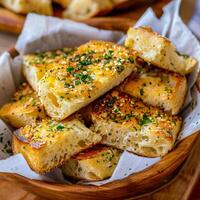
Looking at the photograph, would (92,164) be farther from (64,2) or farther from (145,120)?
(64,2)

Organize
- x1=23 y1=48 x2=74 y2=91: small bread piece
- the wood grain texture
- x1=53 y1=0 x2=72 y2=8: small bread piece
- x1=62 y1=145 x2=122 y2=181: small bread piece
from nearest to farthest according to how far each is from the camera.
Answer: the wood grain texture, x1=62 y1=145 x2=122 y2=181: small bread piece, x1=23 y1=48 x2=74 y2=91: small bread piece, x1=53 y1=0 x2=72 y2=8: small bread piece

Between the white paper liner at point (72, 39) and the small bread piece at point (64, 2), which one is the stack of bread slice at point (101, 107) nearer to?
the white paper liner at point (72, 39)

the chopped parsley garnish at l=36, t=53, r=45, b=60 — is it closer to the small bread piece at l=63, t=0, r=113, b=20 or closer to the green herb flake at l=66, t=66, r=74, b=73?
the green herb flake at l=66, t=66, r=74, b=73

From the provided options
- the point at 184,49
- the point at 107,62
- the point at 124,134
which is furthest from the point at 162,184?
the point at 184,49

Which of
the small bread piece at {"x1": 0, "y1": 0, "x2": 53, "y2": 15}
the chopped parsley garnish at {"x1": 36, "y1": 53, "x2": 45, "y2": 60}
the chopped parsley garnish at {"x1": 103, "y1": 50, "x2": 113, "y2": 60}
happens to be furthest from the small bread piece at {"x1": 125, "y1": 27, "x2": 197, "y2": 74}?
the small bread piece at {"x1": 0, "y1": 0, "x2": 53, "y2": 15}

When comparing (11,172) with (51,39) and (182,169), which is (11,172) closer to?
(182,169)

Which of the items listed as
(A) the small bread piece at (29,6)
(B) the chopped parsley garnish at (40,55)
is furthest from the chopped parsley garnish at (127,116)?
(A) the small bread piece at (29,6)

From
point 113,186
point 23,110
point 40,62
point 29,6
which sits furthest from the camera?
point 29,6

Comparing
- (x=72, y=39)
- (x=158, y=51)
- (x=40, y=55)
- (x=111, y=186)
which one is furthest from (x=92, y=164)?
(x=72, y=39)

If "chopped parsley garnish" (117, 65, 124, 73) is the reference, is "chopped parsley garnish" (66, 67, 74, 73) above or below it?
below
